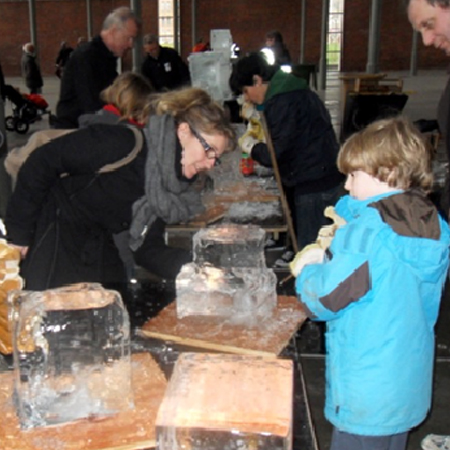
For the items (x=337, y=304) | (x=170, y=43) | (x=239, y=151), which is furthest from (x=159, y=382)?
(x=170, y=43)

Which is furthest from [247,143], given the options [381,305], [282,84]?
[381,305]

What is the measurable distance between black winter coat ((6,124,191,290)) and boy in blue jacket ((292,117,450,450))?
627 millimetres

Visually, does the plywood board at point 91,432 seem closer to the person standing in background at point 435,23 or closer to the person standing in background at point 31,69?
the person standing in background at point 435,23

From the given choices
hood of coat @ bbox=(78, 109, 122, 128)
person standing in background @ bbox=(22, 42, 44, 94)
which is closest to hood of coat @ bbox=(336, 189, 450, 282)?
hood of coat @ bbox=(78, 109, 122, 128)

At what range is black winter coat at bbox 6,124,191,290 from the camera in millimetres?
1937

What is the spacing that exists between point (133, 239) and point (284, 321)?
1.82 feet

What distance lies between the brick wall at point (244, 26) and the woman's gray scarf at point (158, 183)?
20.9 meters

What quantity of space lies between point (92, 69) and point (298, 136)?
1385 millimetres

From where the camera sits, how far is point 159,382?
4.50 ft

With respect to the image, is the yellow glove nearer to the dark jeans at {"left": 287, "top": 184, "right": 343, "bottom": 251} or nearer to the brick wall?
the dark jeans at {"left": 287, "top": 184, "right": 343, "bottom": 251}

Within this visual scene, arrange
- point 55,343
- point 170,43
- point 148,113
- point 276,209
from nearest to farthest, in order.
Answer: point 55,343 → point 148,113 → point 276,209 → point 170,43

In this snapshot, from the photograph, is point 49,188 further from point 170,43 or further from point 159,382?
point 170,43

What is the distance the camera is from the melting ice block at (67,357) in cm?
122

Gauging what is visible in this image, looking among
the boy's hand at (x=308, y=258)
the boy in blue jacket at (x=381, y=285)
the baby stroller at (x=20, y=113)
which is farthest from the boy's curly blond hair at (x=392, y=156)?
the baby stroller at (x=20, y=113)
